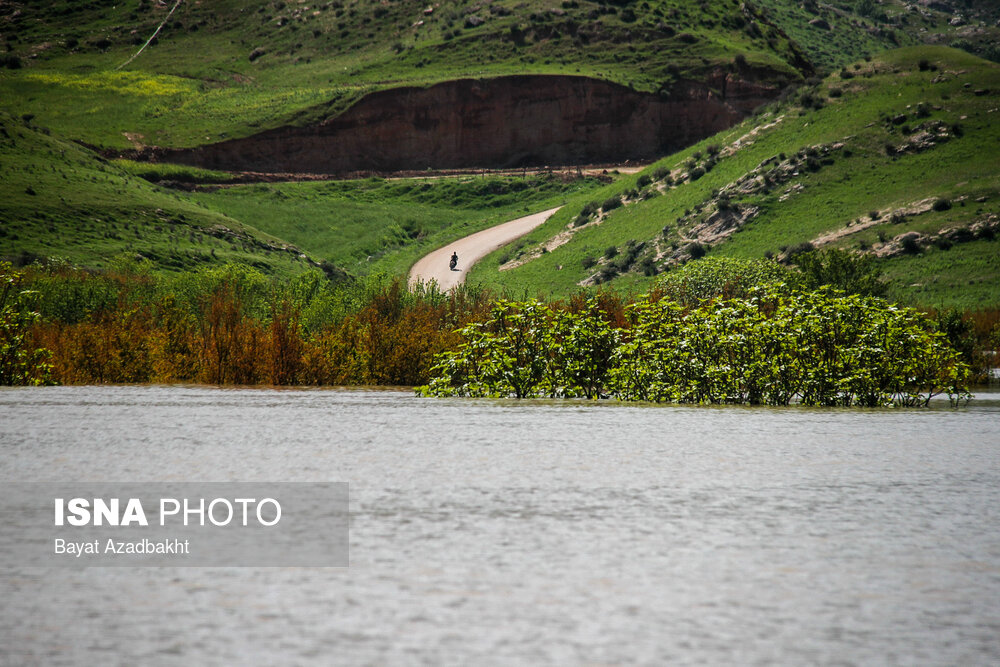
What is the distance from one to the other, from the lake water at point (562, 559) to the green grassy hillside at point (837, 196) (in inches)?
1453

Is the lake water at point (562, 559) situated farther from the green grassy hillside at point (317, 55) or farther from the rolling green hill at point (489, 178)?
the green grassy hillside at point (317, 55)

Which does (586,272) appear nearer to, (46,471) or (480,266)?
(480,266)

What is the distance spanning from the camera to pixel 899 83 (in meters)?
66.3

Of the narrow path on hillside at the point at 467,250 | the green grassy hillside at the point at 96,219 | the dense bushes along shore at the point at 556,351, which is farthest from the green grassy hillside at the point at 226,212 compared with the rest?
the dense bushes along shore at the point at 556,351

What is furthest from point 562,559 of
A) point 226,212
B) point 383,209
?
point 383,209

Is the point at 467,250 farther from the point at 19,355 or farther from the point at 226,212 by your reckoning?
the point at 19,355

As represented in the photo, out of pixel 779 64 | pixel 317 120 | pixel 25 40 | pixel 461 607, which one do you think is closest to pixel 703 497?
pixel 461 607

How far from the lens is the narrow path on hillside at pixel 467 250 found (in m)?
61.6

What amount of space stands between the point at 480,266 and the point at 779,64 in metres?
55.8

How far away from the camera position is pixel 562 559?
5.78 metres

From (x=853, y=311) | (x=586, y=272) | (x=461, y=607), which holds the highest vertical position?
(x=586, y=272)

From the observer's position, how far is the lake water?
4406 mm

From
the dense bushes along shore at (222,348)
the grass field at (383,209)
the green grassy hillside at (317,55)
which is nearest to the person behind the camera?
the dense bushes along shore at (222,348)

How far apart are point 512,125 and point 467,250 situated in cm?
3773
